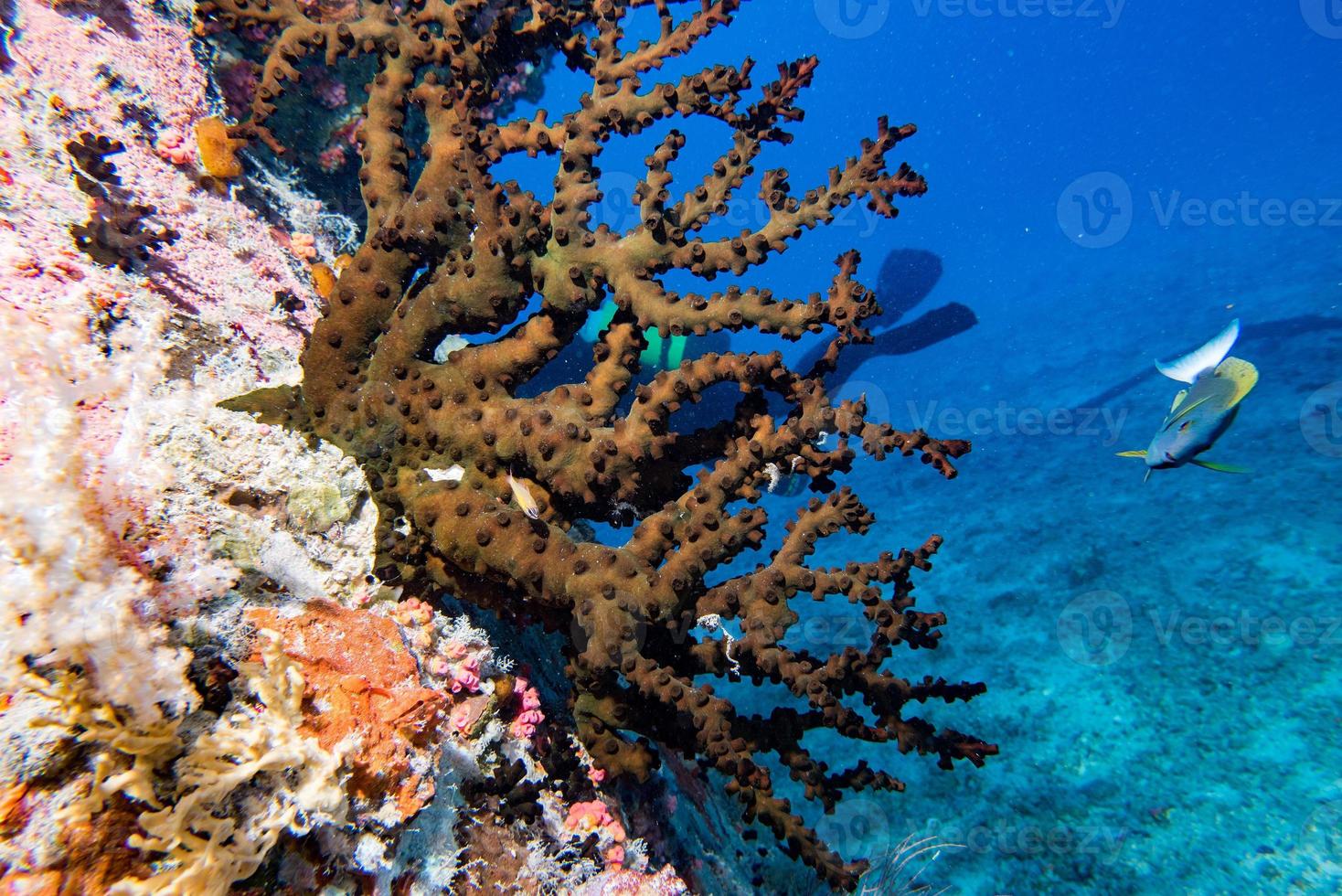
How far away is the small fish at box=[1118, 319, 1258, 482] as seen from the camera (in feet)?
12.0

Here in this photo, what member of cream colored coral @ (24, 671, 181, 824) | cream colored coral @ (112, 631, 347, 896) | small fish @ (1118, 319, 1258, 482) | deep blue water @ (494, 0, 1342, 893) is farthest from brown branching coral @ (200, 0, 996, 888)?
deep blue water @ (494, 0, 1342, 893)

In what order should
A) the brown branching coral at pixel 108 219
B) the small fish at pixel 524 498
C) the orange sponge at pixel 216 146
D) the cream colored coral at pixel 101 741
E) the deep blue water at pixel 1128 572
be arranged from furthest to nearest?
the deep blue water at pixel 1128 572
the orange sponge at pixel 216 146
the brown branching coral at pixel 108 219
the small fish at pixel 524 498
the cream colored coral at pixel 101 741

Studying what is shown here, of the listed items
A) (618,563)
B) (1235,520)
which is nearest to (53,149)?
(618,563)

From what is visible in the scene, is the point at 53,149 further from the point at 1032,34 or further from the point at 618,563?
the point at 1032,34

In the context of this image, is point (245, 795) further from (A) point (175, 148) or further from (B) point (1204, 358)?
(B) point (1204, 358)

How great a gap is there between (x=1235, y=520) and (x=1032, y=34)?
347 ft

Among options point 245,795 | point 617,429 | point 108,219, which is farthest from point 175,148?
point 245,795

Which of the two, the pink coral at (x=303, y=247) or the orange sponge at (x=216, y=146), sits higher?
the orange sponge at (x=216, y=146)

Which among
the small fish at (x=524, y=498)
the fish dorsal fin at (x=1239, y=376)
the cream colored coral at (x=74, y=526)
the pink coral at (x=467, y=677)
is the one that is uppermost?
the fish dorsal fin at (x=1239, y=376)

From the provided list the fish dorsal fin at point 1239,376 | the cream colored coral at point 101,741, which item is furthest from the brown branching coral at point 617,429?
the fish dorsal fin at point 1239,376

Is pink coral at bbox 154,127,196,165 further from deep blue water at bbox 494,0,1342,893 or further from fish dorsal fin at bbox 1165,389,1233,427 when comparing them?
deep blue water at bbox 494,0,1342,893

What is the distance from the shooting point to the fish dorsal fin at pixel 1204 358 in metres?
3.66

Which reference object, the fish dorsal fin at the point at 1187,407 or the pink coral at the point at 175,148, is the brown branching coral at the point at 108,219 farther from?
the fish dorsal fin at the point at 1187,407

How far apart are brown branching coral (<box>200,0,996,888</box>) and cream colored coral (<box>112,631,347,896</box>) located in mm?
913
